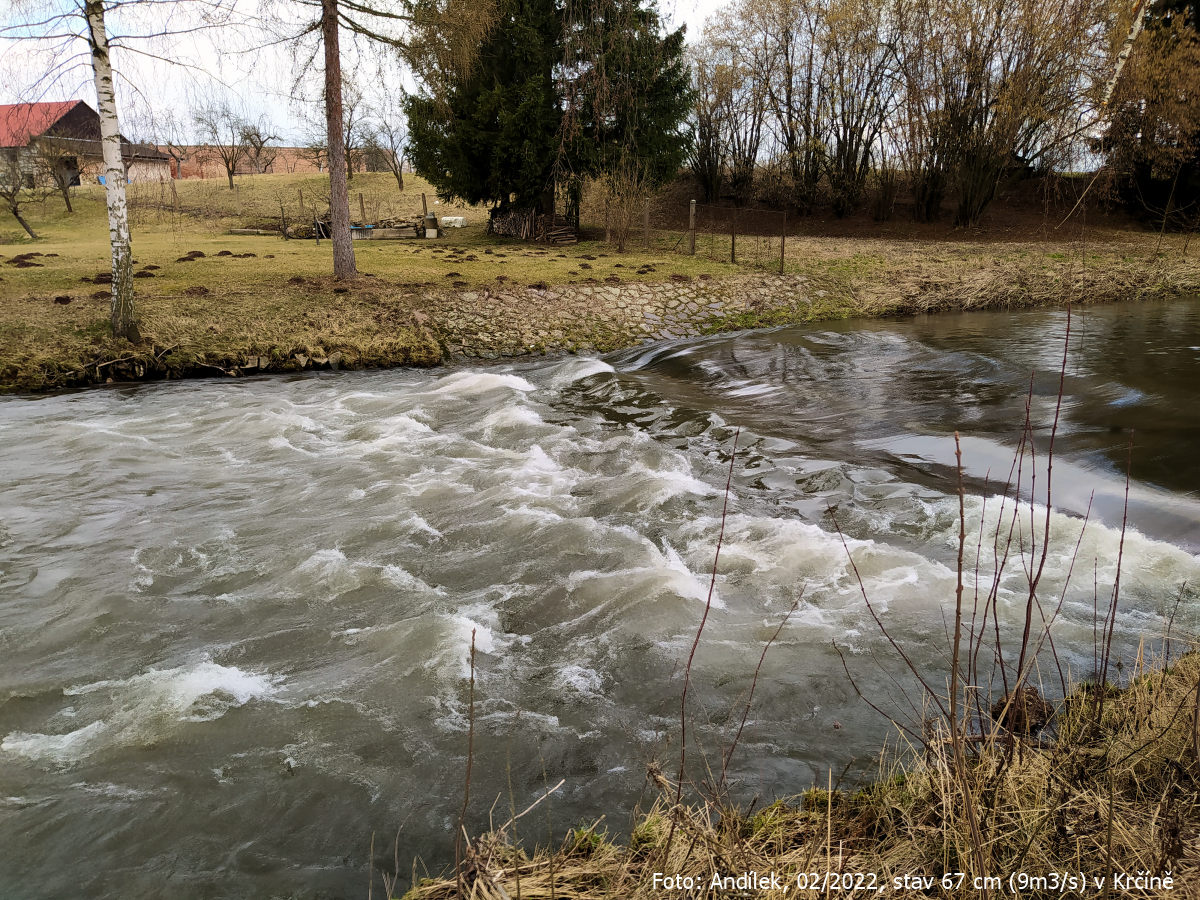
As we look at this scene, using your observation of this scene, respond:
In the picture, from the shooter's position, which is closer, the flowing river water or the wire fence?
the flowing river water

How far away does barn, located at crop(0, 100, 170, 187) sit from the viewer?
32.0 feet

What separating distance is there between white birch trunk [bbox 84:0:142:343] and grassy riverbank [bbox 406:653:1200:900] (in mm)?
10909

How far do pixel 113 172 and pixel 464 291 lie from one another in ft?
20.0

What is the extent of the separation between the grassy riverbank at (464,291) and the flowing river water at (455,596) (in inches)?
72.0

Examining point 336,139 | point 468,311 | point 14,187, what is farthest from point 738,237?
point 14,187

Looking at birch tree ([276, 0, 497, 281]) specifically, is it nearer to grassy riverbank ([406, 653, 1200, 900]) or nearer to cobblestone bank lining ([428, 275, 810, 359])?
cobblestone bank lining ([428, 275, 810, 359])

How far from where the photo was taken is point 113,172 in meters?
10.2

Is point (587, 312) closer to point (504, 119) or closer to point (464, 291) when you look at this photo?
point (464, 291)

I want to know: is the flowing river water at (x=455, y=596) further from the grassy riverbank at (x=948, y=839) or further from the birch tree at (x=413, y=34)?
the birch tree at (x=413, y=34)

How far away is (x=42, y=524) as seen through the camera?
6.29m

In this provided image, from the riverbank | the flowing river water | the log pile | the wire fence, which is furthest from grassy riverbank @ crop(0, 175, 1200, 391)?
the flowing river water

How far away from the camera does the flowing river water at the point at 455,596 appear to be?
330cm

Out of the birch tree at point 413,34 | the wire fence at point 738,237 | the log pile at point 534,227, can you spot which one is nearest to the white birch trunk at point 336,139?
the birch tree at point 413,34

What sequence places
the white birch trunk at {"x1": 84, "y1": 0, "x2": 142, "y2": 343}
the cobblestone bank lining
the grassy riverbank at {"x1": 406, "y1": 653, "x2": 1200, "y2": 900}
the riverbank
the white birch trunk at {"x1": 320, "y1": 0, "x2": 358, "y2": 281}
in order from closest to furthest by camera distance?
the grassy riverbank at {"x1": 406, "y1": 653, "x2": 1200, "y2": 900} < the white birch trunk at {"x1": 84, "y1": 0, "x2": 142, "y2": 343} < the riverbank < the white birch trunk at {"x1": 320, "y1": 0, "x2": 358, "y2": 281} < the cobblestone bank lining
